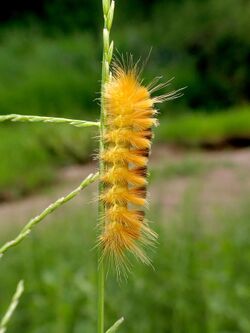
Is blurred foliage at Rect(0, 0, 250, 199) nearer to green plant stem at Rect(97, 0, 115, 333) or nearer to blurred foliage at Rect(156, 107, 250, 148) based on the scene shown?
blurred foliage at Rect(156, 107, 250, 148)

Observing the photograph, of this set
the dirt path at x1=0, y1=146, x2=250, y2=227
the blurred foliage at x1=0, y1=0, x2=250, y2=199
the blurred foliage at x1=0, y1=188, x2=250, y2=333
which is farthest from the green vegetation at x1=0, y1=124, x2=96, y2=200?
the blurred foliage at x1=0, y1=188, x2=250, y2=333

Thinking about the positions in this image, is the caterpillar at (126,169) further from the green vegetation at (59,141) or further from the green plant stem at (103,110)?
the green vegetation at (59,141)

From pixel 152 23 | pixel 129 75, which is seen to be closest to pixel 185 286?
pixel 129 75

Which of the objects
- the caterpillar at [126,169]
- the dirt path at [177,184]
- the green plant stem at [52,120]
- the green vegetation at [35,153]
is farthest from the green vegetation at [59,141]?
the green plant stem at [52,120]

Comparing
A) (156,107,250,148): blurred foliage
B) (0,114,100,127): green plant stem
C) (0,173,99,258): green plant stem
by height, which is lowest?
(156,107,250,148): blurred foliage

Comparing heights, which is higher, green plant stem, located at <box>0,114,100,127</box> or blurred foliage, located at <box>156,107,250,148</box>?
green plant stem, located at <box>0,114,100,127</box>

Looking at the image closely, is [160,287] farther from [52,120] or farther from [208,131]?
[208,131]

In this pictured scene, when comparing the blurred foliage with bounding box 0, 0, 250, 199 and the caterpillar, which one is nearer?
the caterpillar
